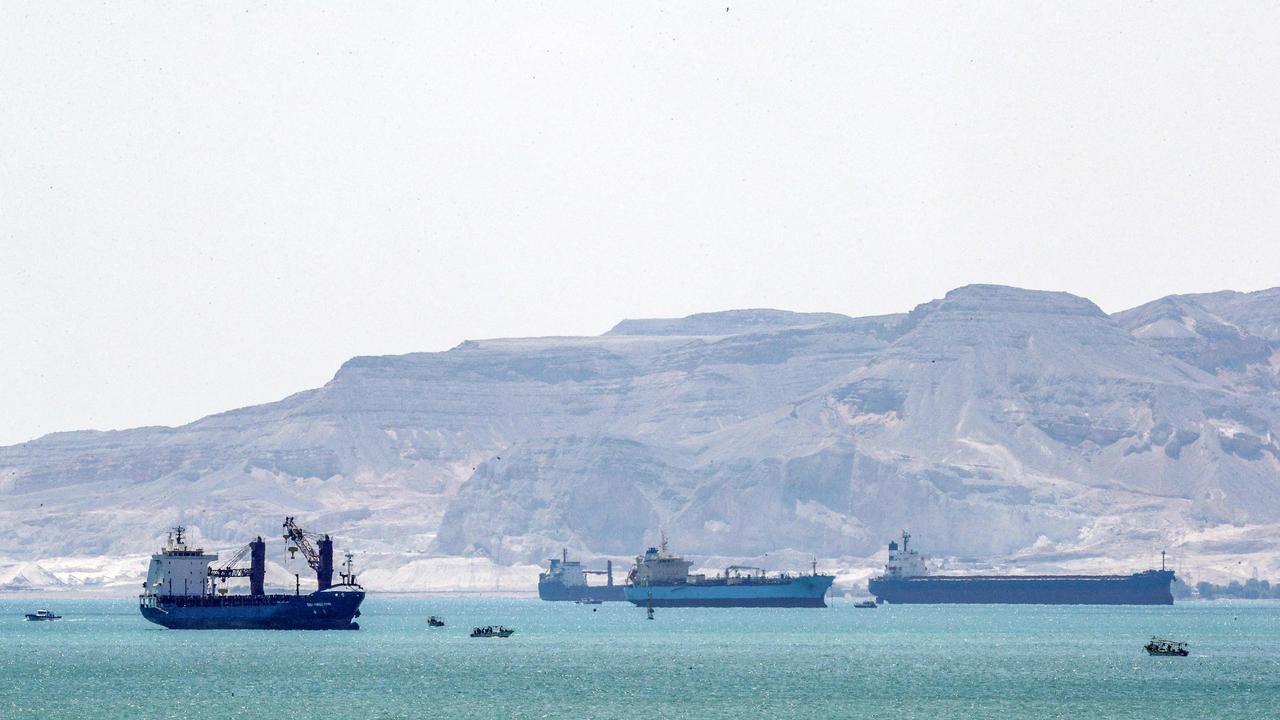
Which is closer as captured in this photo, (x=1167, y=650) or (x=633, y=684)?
(x=633, y=684)

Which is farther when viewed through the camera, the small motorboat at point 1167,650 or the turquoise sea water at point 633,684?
the small motorboat at point 1167,650

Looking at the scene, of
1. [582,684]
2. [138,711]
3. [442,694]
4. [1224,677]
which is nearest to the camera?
[138,711]

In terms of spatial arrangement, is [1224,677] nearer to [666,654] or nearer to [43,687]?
[666,654]

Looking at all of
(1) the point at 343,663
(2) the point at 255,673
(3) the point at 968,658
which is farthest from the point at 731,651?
(2) the point at 255,673

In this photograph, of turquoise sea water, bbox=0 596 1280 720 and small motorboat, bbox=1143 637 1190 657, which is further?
small motorboat, bbox=1143 637 1190 657

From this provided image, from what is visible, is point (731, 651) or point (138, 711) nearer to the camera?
point (138, 711)

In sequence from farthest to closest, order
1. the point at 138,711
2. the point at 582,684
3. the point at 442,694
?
the point at 582,684, the point at 442,694, the point at 138,711

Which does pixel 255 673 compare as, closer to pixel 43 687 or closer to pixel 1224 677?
pixel 43 687

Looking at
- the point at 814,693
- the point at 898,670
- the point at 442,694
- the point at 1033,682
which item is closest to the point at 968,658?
the point at 898,670

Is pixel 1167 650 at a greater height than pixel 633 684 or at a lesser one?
greater
